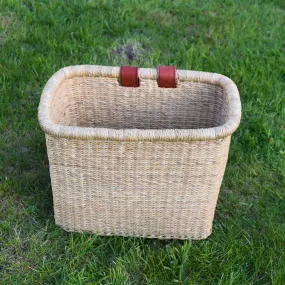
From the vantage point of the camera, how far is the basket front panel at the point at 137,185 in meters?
1.86

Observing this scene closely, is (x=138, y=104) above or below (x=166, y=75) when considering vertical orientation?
below

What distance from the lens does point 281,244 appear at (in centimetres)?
211

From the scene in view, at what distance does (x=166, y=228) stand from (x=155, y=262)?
0.47 feet

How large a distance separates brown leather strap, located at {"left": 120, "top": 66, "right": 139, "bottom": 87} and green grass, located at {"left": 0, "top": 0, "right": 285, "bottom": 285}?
1.87 feet

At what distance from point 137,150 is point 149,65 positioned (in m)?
1.33

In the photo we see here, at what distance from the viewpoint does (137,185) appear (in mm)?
1949

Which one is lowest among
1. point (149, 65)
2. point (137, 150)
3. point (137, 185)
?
point (149, 65)

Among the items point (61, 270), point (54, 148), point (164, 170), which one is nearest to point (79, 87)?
point (54, 148)

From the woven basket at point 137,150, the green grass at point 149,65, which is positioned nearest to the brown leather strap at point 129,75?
the woven basket at point 137,150

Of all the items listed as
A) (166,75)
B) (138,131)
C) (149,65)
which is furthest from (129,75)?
(149,65)

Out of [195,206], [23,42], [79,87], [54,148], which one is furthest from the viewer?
[23,42]

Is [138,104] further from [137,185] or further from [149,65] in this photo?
[149,65]

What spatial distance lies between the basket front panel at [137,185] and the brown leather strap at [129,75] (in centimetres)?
45

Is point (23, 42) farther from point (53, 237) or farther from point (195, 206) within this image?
point (195, 206)
